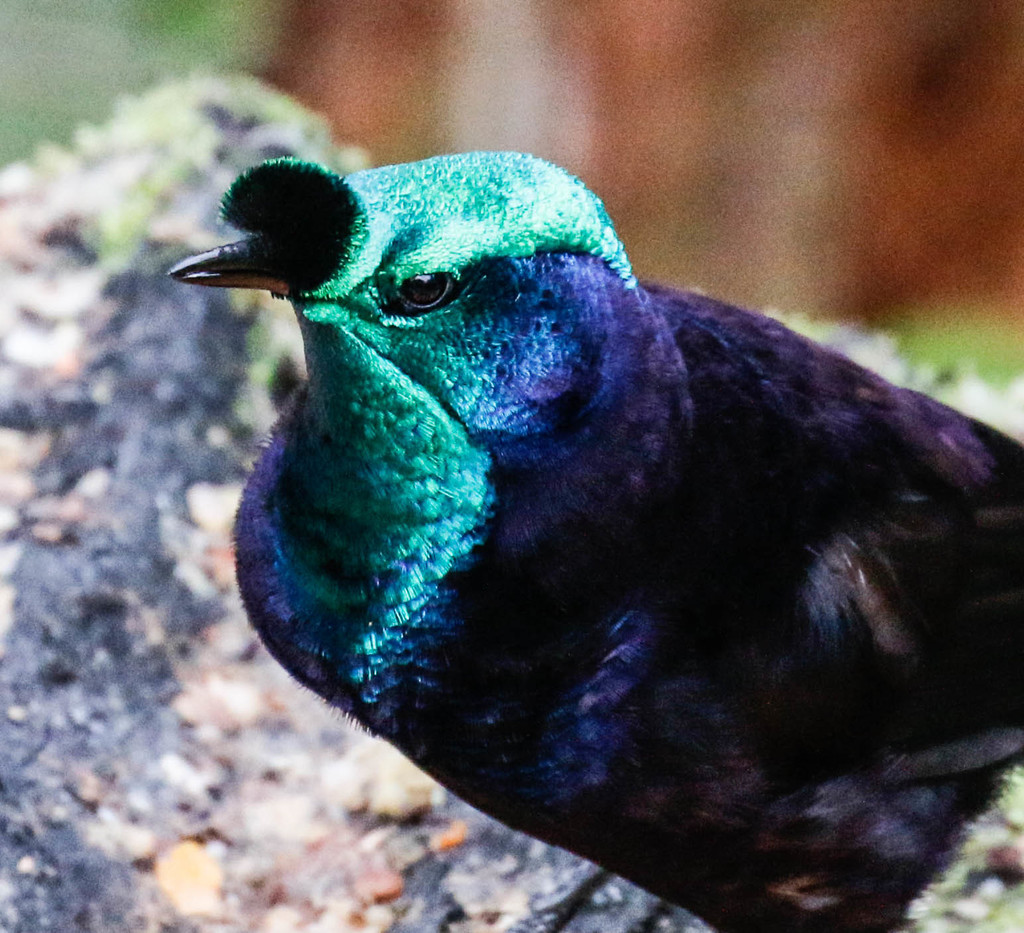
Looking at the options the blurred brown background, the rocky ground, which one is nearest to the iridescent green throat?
the rocky ground

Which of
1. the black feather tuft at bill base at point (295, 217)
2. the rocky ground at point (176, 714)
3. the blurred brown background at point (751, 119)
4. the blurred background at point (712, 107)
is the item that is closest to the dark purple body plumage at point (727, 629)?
the black feather tuft at bill base at point (295, 217)

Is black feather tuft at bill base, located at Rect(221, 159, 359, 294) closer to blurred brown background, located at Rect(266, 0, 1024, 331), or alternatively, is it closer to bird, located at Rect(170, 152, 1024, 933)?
bird, located at Rect(170, 152, 1024, 933)

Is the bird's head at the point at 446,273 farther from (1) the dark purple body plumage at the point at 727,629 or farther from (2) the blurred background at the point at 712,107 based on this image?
(2) the blurred background at the point at 712,107

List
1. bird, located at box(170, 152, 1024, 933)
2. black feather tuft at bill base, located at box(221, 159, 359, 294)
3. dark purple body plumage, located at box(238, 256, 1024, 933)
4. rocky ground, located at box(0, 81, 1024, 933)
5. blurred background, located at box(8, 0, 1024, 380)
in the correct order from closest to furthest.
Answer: black feather tuft at bill base, located at box(221, 159, 359, 294) < bird, located at box(170, 152, 1024, 933) < dark purple body plumage, located at box(238, 256, 1024, 933) < rocky ground, located at box(0, 81, 1024, 933) < blurred background, located at box(8, 0, 1024, 380)

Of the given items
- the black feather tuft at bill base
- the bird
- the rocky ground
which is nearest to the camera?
the black feather tuft at bill base

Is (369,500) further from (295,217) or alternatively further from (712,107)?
(712,107)

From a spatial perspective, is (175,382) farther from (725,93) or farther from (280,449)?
(725,93)
